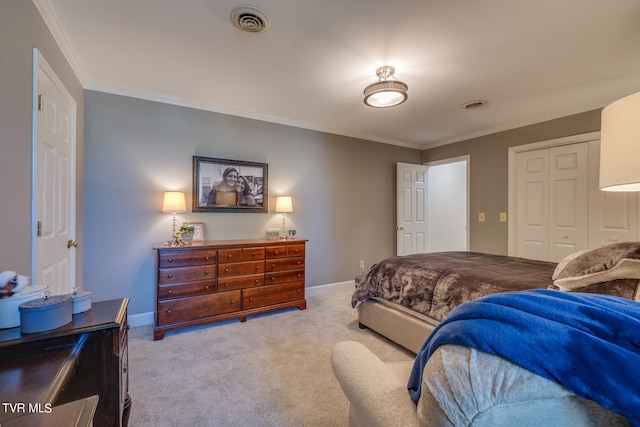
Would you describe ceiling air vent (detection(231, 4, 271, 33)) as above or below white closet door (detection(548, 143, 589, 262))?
above

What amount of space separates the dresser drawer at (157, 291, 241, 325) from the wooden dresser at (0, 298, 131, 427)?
53.7 inches

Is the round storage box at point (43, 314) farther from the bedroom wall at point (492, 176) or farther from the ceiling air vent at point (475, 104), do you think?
the bedroom wall at point (492, 176)

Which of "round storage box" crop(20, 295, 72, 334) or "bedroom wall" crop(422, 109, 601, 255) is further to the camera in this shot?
"bedroom wall" crop(422, 109, 601, 255)

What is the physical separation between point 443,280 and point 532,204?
248cm

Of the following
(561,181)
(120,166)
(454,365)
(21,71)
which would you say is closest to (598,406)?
(454,365)

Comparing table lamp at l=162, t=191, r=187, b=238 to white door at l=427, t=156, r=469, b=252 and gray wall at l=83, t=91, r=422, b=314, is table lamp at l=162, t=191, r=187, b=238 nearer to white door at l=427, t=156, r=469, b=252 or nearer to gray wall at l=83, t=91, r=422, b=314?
gray wall at l=83, t=91, r=422, b=314

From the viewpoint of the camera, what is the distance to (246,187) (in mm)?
3396

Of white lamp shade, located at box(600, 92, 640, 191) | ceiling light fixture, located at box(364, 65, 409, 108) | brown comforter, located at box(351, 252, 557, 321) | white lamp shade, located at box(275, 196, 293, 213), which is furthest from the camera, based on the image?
white lamp shade, located at box(275, 196, 293, 213)

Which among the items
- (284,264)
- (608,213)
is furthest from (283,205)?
(608,213)

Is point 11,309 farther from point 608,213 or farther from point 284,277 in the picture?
point 608,213

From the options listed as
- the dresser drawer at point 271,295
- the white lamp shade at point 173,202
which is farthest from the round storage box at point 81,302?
the dresser drawer at point 271,295

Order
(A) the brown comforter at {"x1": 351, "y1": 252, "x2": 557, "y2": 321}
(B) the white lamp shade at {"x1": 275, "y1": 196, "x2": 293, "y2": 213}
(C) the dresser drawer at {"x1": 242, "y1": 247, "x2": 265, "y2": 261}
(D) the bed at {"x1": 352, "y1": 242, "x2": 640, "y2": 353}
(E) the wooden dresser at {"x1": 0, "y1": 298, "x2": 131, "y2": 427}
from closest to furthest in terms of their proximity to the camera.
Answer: (E) the wooden dresser at {"x1": 0, "y1": 298, "x2": 131, "y2": 427} → (D) the bed at {"x1": 352, "y1": 242, "x2": 640, "y2": 353} → (A) the brown comforter at {"x1": 351, "y1": 252, "x2": 557, "y2": 321} → (C) the dresser drawer at {"x1": 242, "y1": 247, "x2": 265, "y2": 261} → (B) the white lamp shade at {"x1": 275, "y1": 196, "x2": 293, "y2": 213}

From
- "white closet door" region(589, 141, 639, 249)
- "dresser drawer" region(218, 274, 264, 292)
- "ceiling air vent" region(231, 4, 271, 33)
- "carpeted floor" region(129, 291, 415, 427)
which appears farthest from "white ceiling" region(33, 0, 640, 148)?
"carpeted floor" region(129, 291, 415, 427)

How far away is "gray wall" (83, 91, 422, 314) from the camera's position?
2715 mm
